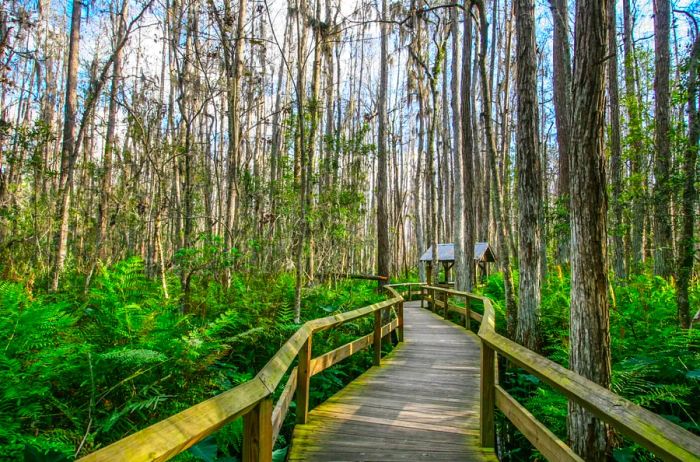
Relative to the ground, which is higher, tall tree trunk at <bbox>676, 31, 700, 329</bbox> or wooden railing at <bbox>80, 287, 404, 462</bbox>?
tall tree trunk at <bbox>676, 31, 700, 329</bbox>

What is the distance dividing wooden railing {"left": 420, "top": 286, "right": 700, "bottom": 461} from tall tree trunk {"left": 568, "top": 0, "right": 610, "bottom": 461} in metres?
0.97

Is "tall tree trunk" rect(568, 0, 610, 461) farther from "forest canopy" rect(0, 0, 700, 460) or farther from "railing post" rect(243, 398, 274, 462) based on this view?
"railing post" rect(243, 398, 274, 462)

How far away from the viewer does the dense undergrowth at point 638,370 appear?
14.4 feet

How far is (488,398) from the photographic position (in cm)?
363

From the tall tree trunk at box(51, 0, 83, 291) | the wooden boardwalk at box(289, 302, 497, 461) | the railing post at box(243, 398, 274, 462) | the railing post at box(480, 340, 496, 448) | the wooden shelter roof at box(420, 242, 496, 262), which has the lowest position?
the wooden boardwalk at box(289, 302, 497, 461)

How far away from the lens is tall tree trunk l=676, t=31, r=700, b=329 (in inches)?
242

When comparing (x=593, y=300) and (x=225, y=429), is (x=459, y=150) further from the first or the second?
(x=225, y=429)

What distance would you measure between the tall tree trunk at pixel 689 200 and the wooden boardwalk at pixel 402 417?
3.27 m

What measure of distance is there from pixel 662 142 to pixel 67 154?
13.9 metres

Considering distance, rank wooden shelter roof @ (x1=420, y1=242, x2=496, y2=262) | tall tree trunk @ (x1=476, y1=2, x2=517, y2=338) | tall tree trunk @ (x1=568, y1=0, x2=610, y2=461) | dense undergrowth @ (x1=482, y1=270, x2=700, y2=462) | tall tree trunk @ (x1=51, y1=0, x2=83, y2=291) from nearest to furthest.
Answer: tall tree trunk @ (x1=568, y1=0, x2=610, y2=461) < dense undergrowth @ (x1=482, y1=270, x2=700, y2=462) < tall tree trunk @ (x1=476, y1=2, x2=517, y2=338) < tall tree trunk @ (x1=51, y1=0, x2=83, y2=291) < wooden shelter roof @ (x1=420, y1=242, x2=496, y2=262)

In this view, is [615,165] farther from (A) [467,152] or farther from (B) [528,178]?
(B) [528,178]

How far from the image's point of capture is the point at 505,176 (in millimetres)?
22938

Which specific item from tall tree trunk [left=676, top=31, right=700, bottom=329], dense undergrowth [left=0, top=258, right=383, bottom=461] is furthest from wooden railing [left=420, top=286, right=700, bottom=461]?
tall tree trunk [left=676, top=31, right=700, bottom=329]

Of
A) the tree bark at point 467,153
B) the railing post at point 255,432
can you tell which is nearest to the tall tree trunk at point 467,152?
the tree bark at point 467,153
